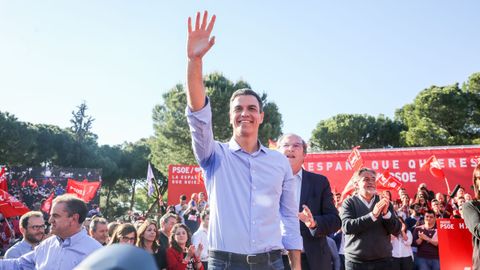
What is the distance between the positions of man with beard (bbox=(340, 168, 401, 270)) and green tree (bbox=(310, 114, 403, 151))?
47.9 metres

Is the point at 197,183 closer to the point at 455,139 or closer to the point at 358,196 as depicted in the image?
the point at 358,196

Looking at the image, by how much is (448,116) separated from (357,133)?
1346 centimetres

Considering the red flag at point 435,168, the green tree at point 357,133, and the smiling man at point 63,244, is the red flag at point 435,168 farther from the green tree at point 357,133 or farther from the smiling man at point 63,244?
the green tree at point 357,133

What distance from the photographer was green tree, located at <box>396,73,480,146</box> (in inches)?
1578

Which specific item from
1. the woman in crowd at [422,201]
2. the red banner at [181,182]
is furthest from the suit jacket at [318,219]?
the red banner at [181,182]

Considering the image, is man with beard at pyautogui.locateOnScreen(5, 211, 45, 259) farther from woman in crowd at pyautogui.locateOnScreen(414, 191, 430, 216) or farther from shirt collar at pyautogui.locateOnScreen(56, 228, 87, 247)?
woman in crowd at pyautogui.locateOnScreen(414, 191, 430, 216)

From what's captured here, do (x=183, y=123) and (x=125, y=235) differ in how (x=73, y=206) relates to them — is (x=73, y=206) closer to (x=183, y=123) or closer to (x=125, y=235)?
(x=125, y=235)

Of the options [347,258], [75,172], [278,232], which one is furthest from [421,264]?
[75,172]

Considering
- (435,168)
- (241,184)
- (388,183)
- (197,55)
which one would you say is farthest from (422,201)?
(197,55)

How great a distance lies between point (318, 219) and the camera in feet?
12.4

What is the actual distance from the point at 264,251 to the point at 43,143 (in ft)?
132

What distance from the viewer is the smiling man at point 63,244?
4.18m

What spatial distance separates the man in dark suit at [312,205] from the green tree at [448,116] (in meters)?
39.1

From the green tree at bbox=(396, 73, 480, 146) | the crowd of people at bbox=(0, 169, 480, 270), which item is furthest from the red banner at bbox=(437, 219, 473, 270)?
the green tree at bbox=(396, 73, 480, 146)
